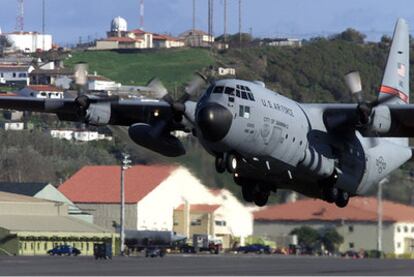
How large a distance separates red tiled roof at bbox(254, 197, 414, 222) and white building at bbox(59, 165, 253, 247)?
1.04 meters

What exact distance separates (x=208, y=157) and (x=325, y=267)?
63.0 ft

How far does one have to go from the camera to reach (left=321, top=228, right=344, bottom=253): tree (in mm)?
53603

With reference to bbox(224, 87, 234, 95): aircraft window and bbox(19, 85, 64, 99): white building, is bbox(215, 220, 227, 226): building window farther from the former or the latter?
bbox(19, 85, 64, 99): white building

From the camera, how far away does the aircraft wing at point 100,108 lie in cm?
4328

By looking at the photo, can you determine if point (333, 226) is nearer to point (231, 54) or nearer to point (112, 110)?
point (112, 110)

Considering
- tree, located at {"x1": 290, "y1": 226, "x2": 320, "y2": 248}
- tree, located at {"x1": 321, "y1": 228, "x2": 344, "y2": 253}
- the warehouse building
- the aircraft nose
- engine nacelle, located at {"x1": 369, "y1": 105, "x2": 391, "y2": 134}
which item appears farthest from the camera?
Answer: the warehouse building

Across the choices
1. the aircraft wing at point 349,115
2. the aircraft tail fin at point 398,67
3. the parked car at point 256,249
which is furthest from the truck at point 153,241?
the aircraft wing at point 349,115

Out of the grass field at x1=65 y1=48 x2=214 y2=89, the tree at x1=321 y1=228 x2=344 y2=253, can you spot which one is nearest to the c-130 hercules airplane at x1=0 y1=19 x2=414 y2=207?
the tree at x1=321 y1=228 x2=344 y2=253

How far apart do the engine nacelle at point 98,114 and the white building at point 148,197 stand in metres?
3.15

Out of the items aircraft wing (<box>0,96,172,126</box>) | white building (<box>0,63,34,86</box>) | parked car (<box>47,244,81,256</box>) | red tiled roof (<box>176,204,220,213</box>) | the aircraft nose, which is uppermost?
white building (<box>0,63,34,86</box>)

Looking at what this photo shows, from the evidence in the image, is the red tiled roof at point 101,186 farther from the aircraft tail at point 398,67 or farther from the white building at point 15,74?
the white building at point 15,74

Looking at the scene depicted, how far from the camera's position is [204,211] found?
5416cm

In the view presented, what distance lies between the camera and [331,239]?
2200 inches

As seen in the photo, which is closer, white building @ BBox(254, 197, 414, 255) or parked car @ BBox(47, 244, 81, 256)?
white building @ BBox(254, 197, 414, 255)
